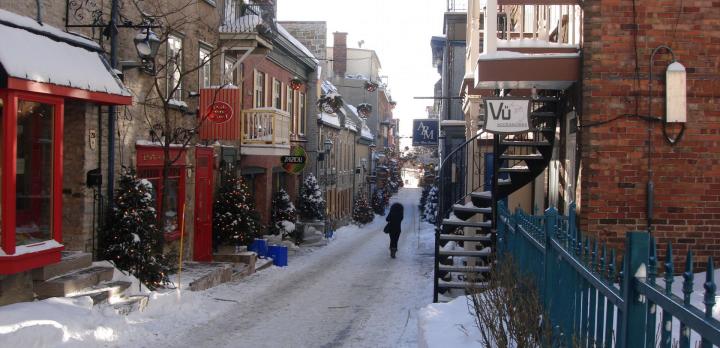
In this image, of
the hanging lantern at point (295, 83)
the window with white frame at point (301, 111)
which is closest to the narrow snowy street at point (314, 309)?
the hanging lantern at point (295, 83)

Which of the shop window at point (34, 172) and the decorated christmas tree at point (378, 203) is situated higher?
the shop window at point (34, 172)

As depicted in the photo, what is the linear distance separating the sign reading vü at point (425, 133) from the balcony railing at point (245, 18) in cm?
1019

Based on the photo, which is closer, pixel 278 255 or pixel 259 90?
pixel 278 255

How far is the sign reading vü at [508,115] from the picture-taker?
940 centimetres

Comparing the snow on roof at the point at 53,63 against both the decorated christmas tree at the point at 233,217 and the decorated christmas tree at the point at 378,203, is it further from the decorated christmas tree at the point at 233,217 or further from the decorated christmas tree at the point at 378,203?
the decorated christmas tree at the point at 378,203

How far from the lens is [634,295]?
3260 mm

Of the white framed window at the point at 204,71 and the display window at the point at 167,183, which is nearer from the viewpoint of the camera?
the display window at the point at 167,183

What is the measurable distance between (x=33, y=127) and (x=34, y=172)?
61cm

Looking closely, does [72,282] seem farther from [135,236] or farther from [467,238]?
[467,238]

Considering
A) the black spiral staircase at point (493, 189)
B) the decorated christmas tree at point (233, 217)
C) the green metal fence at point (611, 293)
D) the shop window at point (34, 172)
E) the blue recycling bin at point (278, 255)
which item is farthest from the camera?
the blue recycling bin at point (278, 255)

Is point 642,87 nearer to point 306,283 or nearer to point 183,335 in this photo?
point 183,335

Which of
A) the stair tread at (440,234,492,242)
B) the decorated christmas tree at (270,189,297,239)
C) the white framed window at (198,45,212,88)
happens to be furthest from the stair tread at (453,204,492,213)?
the decorated christmas tree at (270,189,297,239)

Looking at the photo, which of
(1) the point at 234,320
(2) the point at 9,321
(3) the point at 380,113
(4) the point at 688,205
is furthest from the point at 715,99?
(3) the point at 380,113

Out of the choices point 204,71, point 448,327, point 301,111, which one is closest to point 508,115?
point 448,327
